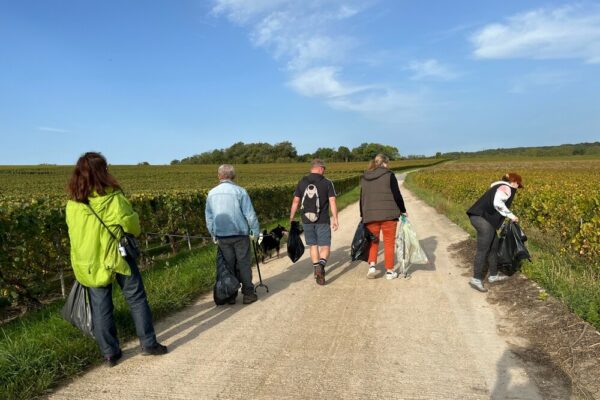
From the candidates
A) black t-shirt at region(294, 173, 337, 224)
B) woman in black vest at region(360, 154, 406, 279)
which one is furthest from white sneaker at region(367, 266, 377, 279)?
black t-shirt at region(294, 173, 337, 224)

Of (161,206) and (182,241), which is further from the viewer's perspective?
(182,241)

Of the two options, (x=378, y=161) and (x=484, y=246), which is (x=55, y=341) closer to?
(x=378, y=161)

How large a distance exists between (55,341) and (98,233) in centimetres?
125

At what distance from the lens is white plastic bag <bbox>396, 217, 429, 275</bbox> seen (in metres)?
6.36

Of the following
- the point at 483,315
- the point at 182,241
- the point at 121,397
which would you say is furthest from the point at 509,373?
the point at 182,241

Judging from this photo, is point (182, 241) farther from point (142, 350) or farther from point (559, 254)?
point (559, 254)

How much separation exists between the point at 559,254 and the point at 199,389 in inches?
Answer: 266

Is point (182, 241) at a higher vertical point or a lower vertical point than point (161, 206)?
lower

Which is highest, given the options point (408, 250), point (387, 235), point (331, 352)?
point (387, 235)

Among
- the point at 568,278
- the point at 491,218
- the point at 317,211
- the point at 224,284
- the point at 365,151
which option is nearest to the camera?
the point at 224,284

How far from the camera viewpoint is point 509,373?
3266 mm

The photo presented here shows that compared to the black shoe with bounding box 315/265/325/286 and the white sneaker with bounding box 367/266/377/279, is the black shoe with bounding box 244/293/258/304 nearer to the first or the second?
the black shoe with bounding box 315/265/325/286

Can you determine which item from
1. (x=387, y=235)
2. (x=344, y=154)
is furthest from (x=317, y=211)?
(x=344, y=154)

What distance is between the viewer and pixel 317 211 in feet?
19.8
